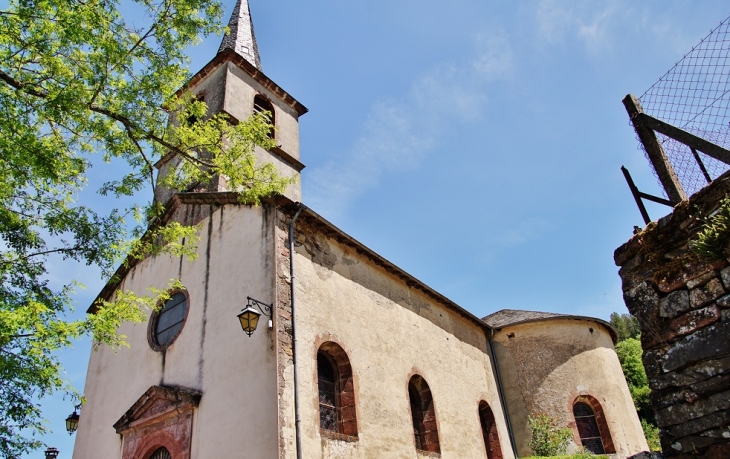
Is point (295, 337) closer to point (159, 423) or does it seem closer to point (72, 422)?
point (159, 423)

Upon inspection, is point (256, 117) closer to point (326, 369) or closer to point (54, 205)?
point (54, 205)

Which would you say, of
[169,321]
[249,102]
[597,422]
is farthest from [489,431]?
[249,102]

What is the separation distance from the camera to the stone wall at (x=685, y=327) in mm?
3252

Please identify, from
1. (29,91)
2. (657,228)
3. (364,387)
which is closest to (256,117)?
(29,91)

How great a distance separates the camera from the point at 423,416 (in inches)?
456

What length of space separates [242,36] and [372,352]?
14.2m

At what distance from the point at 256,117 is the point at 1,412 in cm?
576

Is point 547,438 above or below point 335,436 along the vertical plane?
above

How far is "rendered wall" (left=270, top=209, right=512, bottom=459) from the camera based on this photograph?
8391mm

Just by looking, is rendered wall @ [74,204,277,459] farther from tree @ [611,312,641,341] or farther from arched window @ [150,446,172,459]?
tree @ [611,312,641,341]

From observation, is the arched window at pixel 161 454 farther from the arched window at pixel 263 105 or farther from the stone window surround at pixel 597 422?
the stone window surround at pixel 597 422

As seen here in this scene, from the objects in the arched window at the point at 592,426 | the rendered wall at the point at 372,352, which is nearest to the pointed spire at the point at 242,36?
the rendered wall at the point at 372,352

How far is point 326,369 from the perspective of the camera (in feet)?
31.7

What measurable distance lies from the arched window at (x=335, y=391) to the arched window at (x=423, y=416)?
2.41m
